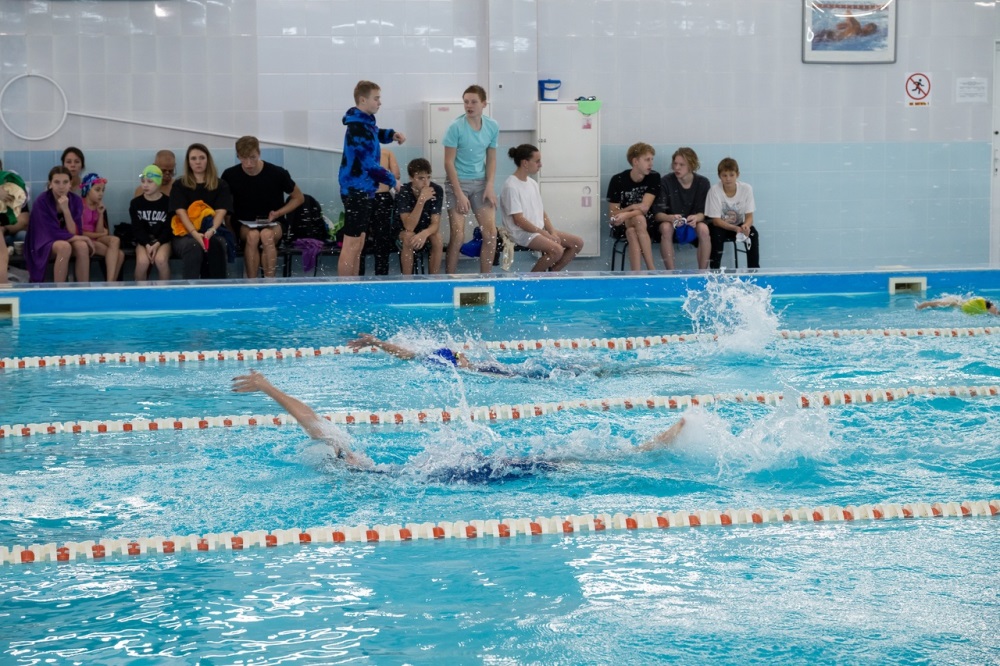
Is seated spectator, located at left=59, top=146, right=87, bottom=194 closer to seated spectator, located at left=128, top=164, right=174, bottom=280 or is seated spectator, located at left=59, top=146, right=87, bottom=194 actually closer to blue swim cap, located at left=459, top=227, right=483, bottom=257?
seated spectator, located at left=128, top=164, right=174, bottom=280

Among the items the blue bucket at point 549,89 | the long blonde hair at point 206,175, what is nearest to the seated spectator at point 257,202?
the long blonde hair at point 206,175

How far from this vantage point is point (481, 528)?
374 cm

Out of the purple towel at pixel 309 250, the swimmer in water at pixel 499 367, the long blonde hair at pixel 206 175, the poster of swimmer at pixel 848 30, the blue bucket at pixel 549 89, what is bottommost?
the swimmer in water at pixel 499 367

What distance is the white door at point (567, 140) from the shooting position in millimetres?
10641

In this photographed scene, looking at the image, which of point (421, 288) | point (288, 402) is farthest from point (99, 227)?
point (288, 402)

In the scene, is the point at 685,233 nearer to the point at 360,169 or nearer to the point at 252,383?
the point at 360,169

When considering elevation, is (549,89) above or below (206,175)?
above

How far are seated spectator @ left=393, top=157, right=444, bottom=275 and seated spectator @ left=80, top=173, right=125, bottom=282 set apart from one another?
7.17ft

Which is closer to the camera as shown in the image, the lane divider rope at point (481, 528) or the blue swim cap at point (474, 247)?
the lane divider rope at point (481, 528)

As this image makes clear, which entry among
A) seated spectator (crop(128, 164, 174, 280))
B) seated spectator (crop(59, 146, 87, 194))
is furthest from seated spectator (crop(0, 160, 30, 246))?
seated spectator (crop(128, 164, 174, 280))

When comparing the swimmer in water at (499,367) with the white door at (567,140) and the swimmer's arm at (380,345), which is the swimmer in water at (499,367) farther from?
the white door at (567,140)

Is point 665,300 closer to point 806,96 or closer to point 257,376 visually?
point 806,96

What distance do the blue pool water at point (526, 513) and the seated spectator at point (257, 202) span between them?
2930mm

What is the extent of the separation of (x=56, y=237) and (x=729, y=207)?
552cm
